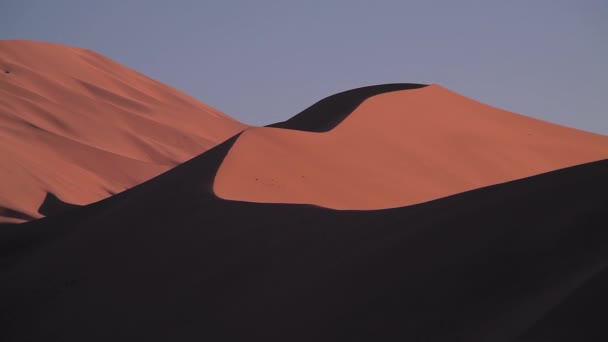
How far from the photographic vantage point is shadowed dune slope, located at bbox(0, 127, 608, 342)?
7.08 metres

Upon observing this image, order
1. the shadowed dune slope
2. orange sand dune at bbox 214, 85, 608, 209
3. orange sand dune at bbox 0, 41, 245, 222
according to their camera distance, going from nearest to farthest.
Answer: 1. the shadowed dune slope
2. orange sand dune at bbox 214, 85, 608, 209
3. orange sand dune at bbox 0, 41, 245, 222

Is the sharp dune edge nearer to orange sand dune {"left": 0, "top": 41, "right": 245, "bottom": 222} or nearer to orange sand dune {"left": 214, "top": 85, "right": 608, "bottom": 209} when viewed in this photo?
orange sand dune {"left": 214, "top": 85, "right": 608, "bottom": 209}

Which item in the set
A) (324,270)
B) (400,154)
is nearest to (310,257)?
(324,270)

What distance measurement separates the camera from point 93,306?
35.8 feet

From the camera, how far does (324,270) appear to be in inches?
370

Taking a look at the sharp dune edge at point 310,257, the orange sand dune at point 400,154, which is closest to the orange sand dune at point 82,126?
the orange sand dune at point 400,154

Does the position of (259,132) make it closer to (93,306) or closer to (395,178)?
(395,178)

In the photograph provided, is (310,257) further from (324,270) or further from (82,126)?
(82,126)

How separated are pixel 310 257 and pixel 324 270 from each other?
1.93 ft

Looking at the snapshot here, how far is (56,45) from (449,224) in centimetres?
5101

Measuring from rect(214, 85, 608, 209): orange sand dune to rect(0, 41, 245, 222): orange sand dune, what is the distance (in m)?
8.29

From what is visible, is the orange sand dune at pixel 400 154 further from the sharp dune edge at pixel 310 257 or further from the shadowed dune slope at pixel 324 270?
the shadowed dune slope at pixel 324 270

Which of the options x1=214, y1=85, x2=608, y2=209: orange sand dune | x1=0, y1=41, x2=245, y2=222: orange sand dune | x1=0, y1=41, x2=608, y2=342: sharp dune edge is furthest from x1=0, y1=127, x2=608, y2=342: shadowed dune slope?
x1=0, y1=41, x2=245, y2=222: orange sand dune

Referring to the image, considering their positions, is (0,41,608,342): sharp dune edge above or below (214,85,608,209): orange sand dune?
below
